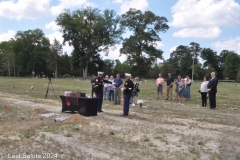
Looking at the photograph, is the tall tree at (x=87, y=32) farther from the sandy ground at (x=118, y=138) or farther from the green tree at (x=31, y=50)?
the sandy ground at (x=118, y=138)

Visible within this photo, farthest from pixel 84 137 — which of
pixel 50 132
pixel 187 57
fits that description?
pixel 187 57

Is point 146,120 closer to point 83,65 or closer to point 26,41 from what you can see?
point 83,65

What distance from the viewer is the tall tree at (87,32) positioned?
70.7 metres

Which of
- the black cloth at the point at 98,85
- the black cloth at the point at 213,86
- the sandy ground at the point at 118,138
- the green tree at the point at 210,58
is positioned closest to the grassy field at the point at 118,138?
the sandy ground at the point at 118,138

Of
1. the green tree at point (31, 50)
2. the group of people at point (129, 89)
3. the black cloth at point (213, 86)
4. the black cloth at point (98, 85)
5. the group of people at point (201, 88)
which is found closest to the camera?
the group of people at point (129, 89)

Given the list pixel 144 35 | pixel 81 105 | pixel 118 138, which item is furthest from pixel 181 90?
pixel 144 35

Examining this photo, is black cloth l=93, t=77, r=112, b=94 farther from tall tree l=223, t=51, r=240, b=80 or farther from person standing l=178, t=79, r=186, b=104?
tall tree l=223, t=51, r=240, b=80

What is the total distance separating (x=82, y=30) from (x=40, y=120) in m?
59.9

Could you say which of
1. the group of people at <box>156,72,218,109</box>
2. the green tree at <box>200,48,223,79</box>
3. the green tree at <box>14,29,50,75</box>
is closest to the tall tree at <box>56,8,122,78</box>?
the green tree at <box>14,29,50,75</box>

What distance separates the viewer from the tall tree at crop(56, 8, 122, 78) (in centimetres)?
7069

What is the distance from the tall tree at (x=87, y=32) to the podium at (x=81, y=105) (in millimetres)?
57464

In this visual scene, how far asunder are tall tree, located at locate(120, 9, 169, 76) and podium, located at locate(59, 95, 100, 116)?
5853cm

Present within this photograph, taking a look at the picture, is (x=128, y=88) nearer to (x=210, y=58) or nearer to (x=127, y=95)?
(x=127, y=95)

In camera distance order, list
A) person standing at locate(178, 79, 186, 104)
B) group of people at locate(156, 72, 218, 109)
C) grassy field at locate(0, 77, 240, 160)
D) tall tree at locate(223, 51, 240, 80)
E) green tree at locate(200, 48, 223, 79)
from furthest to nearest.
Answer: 1. green tree at locate(200, 48, 223, 79)
2. tall tree at locate(223, 51, 240, 80)
3. person standing at locate(178, 79, 186, 104)
4. group of people at locate(156, 72, 218, 109)
5. grassy field at locate(0, 77, 240, 160)
